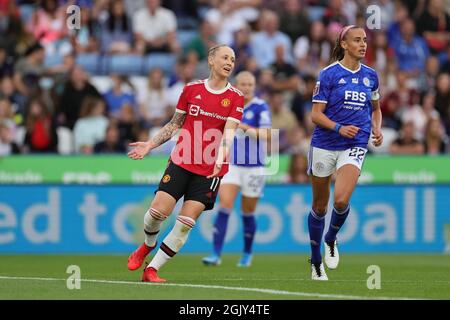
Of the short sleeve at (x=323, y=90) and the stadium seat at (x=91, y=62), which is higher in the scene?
the short sleeve at (x=323, y=90)

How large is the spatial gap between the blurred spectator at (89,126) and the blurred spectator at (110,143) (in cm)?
12

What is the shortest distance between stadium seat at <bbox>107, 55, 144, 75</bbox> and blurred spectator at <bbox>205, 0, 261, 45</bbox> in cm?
187

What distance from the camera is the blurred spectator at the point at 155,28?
23453mm

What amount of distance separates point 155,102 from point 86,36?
2.17 metres

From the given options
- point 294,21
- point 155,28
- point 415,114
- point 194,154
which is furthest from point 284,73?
point 194,154

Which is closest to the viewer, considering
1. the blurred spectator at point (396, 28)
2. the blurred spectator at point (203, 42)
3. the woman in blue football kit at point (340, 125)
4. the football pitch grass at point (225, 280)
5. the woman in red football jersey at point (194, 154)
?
the football pitch grass at point (225, 280)

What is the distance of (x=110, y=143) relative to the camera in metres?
20.8

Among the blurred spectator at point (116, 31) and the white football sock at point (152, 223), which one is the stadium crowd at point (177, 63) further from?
the white football sock at point (152, 223)

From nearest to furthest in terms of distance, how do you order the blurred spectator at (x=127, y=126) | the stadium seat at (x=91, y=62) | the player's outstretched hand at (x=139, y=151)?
the player's outstretched hand at (x=139, y=151) < the blurred spectator at (x=127, y=126) < the stadium seat at (x=91, y=62)

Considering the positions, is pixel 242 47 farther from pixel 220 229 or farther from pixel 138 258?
pixel 138 258

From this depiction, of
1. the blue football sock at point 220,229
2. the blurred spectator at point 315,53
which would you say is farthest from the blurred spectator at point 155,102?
the blue football sock at point 220,229

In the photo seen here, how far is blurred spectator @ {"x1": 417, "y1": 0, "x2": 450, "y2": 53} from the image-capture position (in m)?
24.8
